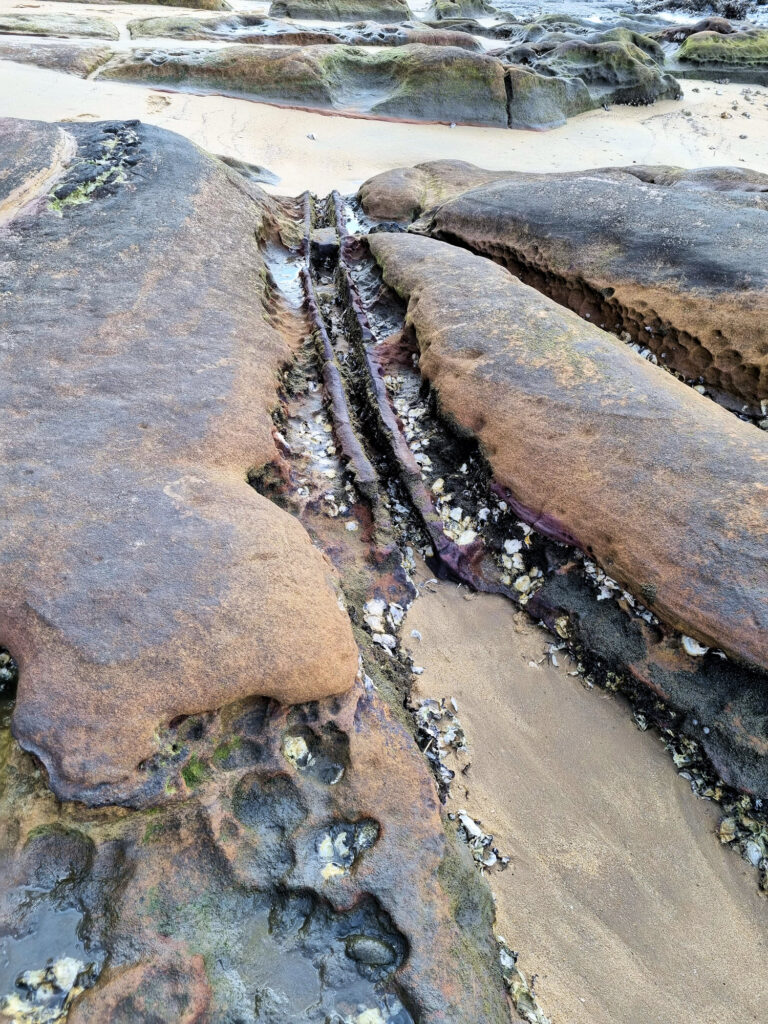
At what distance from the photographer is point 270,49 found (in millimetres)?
7766

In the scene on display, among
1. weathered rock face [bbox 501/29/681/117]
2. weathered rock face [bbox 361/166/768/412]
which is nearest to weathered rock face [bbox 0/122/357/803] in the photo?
weathered rock face [bbox 361/166/768/412]

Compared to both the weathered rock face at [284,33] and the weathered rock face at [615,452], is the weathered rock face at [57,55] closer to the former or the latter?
the weathered rock face at [284,33]

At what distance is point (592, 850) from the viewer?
1971mm

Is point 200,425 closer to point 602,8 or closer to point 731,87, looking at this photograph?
point 731,87

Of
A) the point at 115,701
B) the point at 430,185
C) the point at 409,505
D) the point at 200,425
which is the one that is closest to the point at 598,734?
the point at 409,505

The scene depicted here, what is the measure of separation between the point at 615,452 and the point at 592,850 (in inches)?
51.6

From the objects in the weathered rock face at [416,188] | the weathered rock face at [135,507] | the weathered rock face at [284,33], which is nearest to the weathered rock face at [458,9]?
the weathered rock face at [284,33]

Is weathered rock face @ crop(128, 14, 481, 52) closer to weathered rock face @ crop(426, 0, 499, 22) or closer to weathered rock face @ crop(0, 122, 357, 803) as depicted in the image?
weathered rock face @ crop(426, 0, 499, 22)

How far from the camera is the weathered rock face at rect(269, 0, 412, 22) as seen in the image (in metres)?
11.4

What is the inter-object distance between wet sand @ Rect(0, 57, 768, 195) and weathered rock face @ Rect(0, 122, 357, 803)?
10.7 ft

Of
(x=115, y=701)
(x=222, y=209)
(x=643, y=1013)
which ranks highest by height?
(x=222, y=209)

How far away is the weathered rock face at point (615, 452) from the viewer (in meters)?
2.12

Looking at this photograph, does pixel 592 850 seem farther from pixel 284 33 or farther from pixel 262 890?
pixel 284 33

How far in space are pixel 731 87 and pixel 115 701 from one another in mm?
12021
